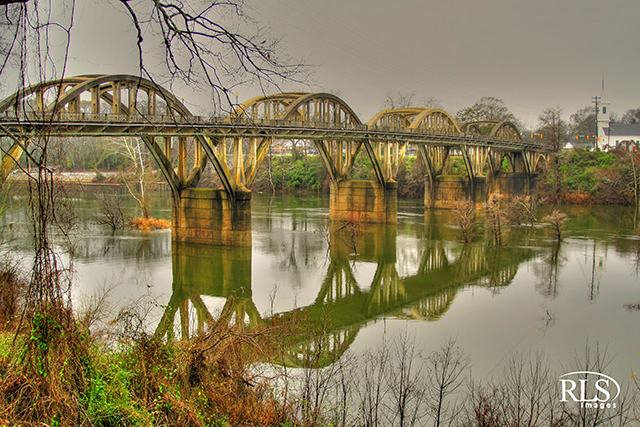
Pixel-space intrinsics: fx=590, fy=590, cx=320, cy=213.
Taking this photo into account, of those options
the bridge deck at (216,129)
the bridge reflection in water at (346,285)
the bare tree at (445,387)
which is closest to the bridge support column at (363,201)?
the bridge deck at (216,129)

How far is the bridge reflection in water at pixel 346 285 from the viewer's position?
18.0 m

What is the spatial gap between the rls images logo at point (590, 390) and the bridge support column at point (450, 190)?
4861 cm

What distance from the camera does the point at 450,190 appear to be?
203ft

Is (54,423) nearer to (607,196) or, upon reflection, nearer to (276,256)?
(276,256)

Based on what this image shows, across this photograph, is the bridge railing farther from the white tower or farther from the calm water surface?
the white tower

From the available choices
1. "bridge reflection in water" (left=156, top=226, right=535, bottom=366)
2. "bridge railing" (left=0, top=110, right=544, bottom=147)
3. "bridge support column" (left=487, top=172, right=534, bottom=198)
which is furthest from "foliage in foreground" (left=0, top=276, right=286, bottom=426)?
"bridge support column" (left=487, top=172, right=534, bottom=198)

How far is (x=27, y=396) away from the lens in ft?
22.6

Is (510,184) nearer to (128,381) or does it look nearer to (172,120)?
(172,120)

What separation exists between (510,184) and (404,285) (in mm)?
51365

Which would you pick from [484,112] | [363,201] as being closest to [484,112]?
[484,112]

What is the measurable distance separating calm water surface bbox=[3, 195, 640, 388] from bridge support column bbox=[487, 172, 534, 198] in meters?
30.3

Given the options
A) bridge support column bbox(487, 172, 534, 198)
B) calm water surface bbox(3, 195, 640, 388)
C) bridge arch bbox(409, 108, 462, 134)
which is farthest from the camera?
bridge support column bbox(487, 172, 534, 198)

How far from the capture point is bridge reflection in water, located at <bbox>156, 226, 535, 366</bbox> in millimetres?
18047

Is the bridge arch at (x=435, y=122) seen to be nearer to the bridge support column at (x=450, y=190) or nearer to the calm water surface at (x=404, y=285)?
the bridge support column at (x=450, y=190)
